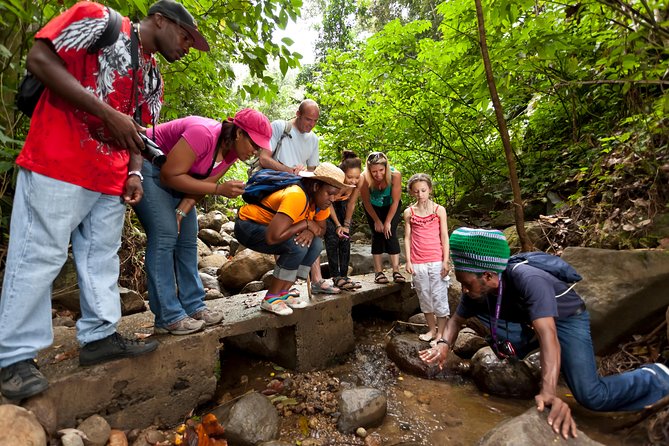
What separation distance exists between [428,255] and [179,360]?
258 centimetres

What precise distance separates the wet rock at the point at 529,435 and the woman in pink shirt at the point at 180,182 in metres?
2.06

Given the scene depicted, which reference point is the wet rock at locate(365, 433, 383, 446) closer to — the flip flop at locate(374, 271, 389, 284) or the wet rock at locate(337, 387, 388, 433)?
the wet rock at locate(337, 387, 388, 433)

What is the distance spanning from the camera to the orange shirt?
3057 millimetres

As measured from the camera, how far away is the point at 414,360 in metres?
3.69

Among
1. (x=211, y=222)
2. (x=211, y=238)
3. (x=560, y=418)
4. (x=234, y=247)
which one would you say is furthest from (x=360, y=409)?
(x=211, y=222)

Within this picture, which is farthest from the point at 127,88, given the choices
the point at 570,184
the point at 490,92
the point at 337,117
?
the point at 337,117

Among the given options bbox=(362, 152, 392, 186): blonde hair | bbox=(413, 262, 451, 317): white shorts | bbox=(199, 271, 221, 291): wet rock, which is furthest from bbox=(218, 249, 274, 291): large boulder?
bbox=(413, 262, 451, 317): white shorts

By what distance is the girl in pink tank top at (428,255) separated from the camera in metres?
3.90

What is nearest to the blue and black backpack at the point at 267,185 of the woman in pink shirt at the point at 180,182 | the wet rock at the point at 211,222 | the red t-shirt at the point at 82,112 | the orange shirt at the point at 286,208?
the orange shirt at the point at 286,208

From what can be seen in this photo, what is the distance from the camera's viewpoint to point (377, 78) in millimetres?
6000

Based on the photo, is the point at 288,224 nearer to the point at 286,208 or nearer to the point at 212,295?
the point at 286,208

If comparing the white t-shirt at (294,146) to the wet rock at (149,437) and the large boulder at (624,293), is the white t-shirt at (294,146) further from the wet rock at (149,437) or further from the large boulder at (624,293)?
the large boulder at (624,293)

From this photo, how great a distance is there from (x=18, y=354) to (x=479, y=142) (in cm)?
775

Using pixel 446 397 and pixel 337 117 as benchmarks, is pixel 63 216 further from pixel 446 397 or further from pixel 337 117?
pixel 337 117
